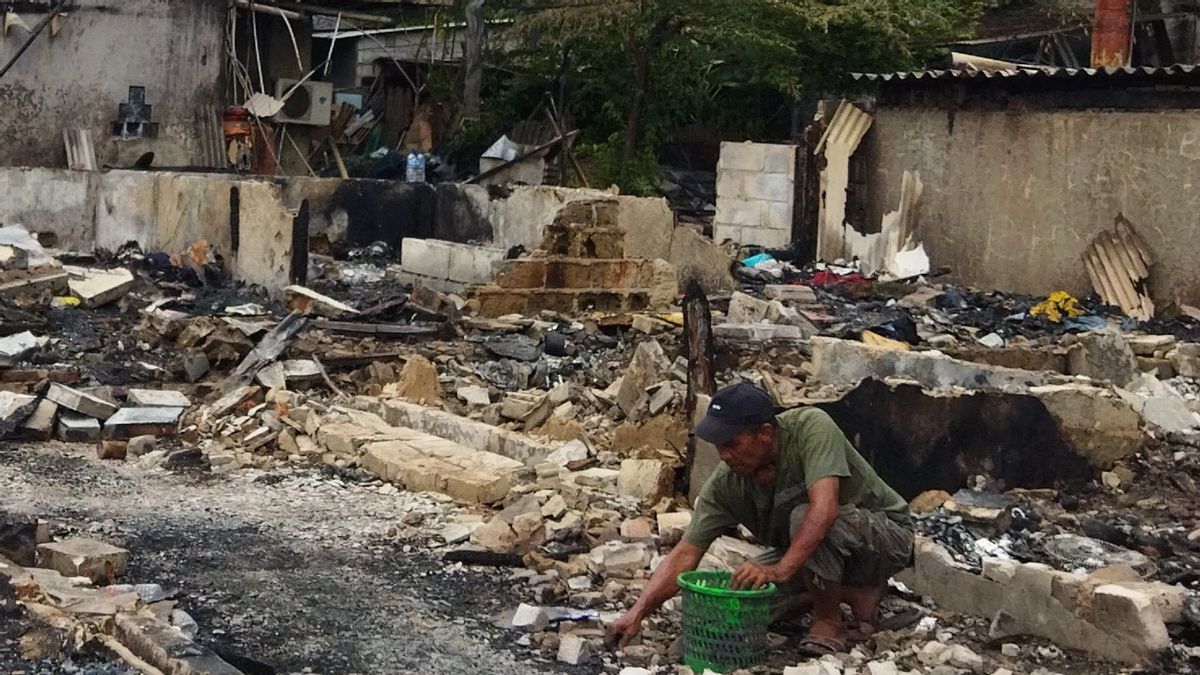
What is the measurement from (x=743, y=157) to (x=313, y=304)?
9249 mm

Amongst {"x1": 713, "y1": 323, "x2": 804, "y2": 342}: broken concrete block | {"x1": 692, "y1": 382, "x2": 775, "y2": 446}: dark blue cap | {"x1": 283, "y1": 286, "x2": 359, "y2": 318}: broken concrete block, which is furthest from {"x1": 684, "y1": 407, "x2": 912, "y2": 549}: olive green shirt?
{"x1": 283, "y1": 286, "x2": 359, "y2": 318}: broken concrete block

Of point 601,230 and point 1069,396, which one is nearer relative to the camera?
point 1069,396

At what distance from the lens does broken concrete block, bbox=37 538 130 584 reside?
241 inches

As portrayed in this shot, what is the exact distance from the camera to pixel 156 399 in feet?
32.9

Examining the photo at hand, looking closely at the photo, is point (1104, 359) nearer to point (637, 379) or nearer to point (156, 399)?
point (637, 379)

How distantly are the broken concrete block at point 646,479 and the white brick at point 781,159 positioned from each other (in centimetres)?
1334

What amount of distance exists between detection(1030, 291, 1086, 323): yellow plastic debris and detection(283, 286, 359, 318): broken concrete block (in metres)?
6.68

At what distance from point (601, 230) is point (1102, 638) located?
9052mm

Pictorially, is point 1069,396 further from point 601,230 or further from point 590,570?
point 601,230

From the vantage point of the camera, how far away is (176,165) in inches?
886

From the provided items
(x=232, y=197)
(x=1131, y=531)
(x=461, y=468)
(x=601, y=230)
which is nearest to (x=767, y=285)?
(x=601, y=230)

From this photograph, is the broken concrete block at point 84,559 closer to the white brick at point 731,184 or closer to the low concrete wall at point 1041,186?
the low concrete wall at point 1041,186

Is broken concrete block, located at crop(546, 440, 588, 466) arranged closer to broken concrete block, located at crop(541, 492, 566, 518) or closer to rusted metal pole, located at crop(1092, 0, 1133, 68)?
broken concrete block, located at crop(541, 492, 566, 518)

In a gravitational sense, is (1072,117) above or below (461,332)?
above
